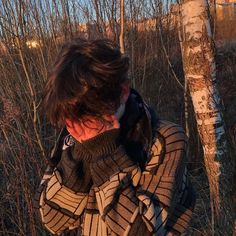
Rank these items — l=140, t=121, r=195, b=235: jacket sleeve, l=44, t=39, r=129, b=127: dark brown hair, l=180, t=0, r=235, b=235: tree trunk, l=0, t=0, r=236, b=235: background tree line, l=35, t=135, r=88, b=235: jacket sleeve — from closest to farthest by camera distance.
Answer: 1. l=44, t=39, r=129, b=127: dark brown hair
2. l=140, t=121, r=195, b=235: jacket sleeve
3. l=35, t=135, r=88, b=235: jacket sleeve
4. l=180, t=0, r=235, b=235: tree trunk
5. l=0, t=0, r=236, b=235: background tree line

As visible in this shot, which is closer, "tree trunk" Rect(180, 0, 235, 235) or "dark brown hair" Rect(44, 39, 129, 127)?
"dark brown hair" Rect(44, 39, 129, 127)

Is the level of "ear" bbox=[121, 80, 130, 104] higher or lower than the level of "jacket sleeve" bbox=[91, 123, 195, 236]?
higher

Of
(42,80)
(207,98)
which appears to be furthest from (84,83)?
(42,80)

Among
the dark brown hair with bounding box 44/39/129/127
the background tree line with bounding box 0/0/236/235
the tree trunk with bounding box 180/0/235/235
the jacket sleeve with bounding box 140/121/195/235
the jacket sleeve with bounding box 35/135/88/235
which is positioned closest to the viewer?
the dark brown hair with bounding box 44/39/129/127

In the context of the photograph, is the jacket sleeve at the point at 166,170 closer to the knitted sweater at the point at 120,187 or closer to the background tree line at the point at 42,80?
the knitted sweater at the point at 120,187

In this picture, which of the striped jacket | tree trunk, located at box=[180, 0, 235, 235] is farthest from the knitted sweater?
tree trunk, located at box=[180, 0, 235, 235]

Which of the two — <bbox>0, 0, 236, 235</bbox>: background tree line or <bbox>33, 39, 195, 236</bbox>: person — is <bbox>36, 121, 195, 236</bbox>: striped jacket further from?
<bbox>0, 0, 236, 235</bbox>: background tree line

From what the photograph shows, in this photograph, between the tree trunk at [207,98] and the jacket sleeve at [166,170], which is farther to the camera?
the tree trunk at [207,98]

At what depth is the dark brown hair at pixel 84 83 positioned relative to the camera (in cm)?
126

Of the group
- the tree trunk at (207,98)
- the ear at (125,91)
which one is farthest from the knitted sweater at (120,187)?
the tree trunk at (207,98)

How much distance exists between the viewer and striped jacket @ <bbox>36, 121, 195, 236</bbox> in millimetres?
1348

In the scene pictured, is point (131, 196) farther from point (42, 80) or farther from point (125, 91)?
point (42, 80)

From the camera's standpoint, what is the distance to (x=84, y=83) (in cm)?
125

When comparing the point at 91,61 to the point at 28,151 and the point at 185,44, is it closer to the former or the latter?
the point at 185,44
